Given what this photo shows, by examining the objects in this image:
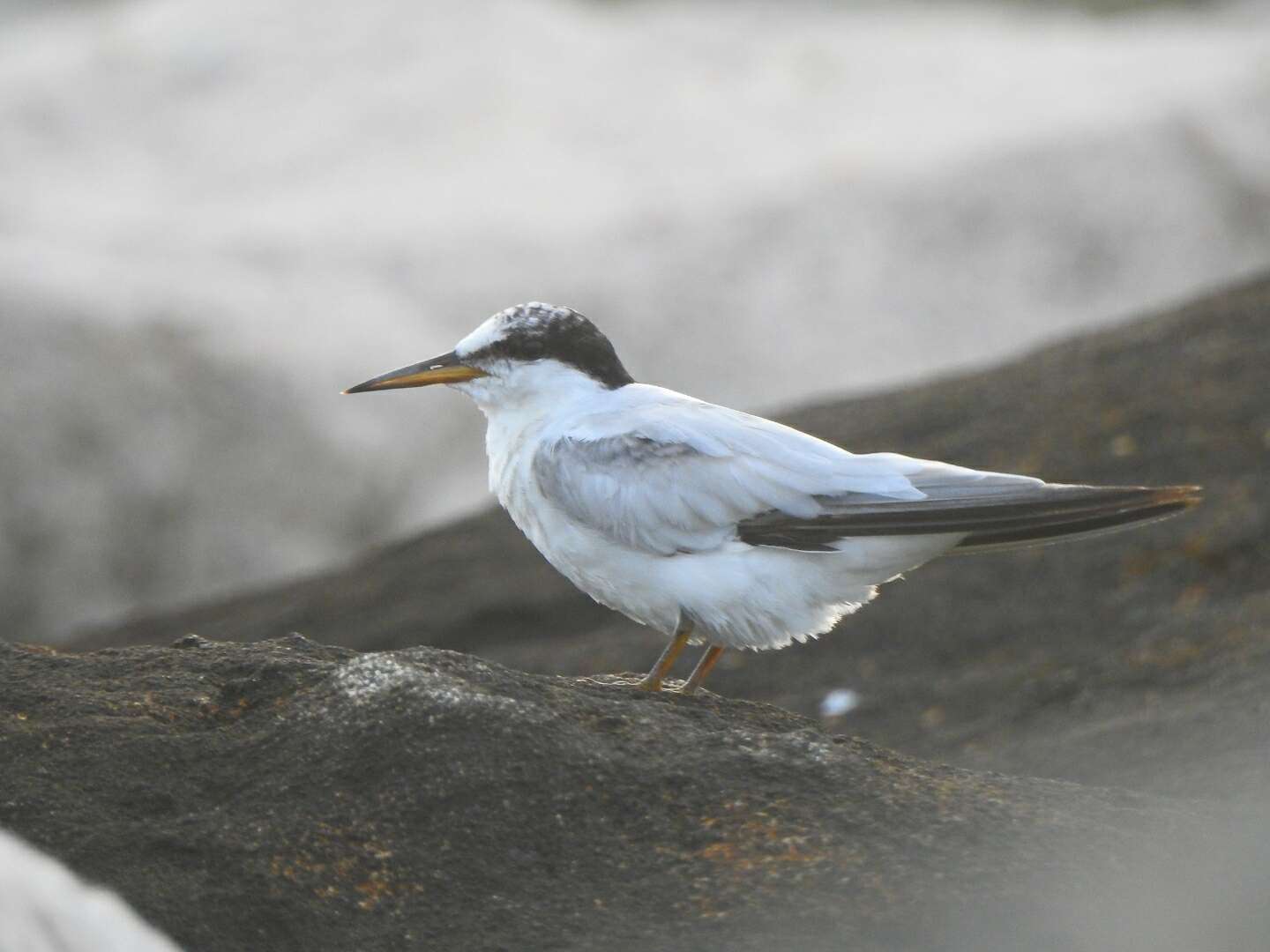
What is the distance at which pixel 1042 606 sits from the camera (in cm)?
1070

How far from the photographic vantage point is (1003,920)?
178 inches

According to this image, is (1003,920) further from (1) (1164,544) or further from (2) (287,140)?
(2) (287,140)

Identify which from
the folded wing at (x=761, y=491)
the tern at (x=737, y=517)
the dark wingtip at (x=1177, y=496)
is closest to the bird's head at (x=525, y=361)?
the tern at (x=737, y=517)

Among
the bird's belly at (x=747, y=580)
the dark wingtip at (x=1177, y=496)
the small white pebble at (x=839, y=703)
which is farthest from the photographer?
the small white pebble at (x=839, y=703)

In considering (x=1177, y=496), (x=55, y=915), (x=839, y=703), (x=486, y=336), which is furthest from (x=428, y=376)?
(x=839, y=703)

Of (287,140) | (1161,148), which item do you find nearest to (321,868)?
(287,140)

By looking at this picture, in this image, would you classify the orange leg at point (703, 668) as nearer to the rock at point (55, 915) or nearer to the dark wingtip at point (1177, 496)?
the dark wingtip at point (1177, 496)

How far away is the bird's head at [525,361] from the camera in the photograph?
6.53 metres

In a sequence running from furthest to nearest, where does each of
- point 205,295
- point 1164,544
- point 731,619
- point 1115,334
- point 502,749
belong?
point 205,295 < point 1115,334 < point 1164,544 < point 731,619 < point 502,749

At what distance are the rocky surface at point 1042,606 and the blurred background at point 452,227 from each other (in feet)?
13.7

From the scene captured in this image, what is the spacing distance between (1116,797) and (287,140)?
18.6 meters

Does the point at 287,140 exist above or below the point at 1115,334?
above

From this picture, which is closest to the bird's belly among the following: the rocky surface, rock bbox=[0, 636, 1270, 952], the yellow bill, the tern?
the tern

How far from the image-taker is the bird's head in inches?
257
